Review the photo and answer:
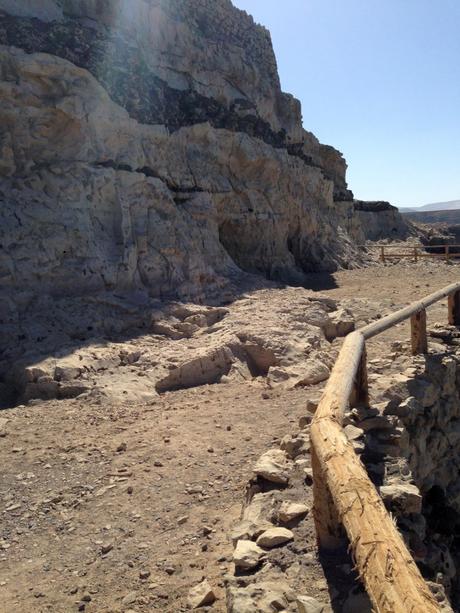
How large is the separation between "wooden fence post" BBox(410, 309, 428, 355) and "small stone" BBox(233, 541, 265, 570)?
417cm

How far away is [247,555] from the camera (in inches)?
106

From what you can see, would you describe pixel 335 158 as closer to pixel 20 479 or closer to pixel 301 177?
pixel 301 177

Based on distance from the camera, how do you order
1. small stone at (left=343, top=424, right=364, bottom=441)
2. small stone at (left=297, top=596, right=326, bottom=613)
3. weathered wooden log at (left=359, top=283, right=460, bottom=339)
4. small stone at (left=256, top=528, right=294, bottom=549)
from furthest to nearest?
weathered wooden log at (left=359, top=283, right=460, bottom=339) → small stone at (left=343, top=424, right=364, bottom=441) → small stone at (left=256, top=528, right=294, bottom=549) → small stone at (left=297, top=596, right=326, bottom=613)

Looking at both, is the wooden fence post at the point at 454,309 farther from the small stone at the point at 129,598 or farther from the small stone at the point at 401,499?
the small stone at the point at 129,598

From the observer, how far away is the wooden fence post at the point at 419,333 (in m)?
6.20

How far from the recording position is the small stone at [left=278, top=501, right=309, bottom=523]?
299 cm

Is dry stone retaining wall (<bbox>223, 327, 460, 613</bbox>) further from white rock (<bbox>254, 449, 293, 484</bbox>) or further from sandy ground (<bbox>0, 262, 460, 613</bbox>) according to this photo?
sandy ground (<bbox>0, 262, 460, 613</bbox>)

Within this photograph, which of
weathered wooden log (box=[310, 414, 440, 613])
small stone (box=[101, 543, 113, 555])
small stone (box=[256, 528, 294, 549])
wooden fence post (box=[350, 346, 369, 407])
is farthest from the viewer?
wooden fence post (box=[350, 346, 369, 407])

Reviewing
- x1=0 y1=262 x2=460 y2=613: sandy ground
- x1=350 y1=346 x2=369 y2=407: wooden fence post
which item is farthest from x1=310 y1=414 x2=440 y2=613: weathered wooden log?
x1=350 y1=346 x2=369 y2=407: wooden fence post

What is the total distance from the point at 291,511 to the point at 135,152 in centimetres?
924

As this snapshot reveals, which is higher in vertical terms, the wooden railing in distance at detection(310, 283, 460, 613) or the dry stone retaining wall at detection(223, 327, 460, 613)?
the wooden railing in distance at detection(310, 283, 460, 613)

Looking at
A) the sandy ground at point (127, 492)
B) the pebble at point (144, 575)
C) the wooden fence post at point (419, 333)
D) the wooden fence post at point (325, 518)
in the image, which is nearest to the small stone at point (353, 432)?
the sandy ground at point (127, 492)

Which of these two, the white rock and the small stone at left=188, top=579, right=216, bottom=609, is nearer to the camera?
the small stone at left=188, top=579, right=216, bottom=609

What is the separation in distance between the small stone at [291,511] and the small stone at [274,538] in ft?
0.47
